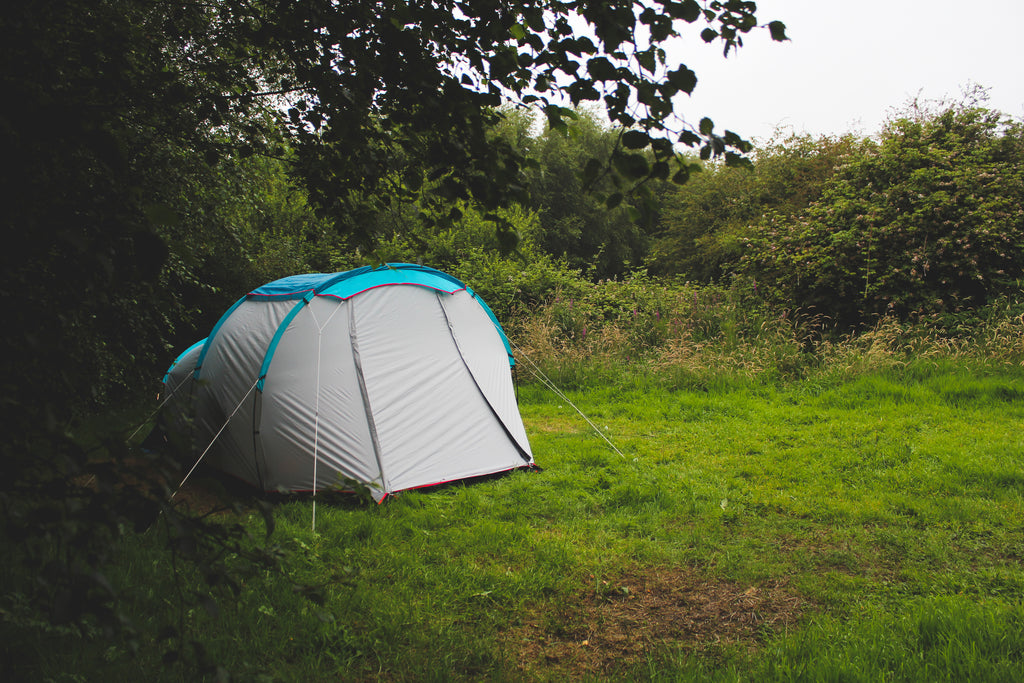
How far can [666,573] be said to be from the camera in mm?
3311

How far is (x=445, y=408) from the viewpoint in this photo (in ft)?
16.4

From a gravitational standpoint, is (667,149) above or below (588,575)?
above

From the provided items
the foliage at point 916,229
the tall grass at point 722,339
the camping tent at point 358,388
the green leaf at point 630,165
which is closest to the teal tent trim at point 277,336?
the camping tent at point 358,388

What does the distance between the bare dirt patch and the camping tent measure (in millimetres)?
1852

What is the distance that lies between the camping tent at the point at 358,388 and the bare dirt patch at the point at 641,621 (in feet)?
6.08

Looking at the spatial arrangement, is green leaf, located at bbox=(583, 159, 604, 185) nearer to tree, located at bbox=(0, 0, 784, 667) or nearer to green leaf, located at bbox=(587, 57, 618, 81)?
tree, located at bbox=(0, 0, 784, 667)

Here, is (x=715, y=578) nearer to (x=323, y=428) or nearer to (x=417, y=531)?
(x=417, y=531)

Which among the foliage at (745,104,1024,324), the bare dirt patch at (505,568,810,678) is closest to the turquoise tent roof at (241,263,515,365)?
the bare dirt patch at (505,568,810,678)

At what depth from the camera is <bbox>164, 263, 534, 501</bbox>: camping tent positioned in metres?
4.55

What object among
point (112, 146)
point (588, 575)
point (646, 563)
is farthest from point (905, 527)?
point (112, 146)

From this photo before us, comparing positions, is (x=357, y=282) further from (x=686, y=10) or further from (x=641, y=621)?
(x=686, y=10)

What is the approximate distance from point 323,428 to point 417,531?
1.23 meters

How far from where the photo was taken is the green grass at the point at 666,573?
8.12 feet

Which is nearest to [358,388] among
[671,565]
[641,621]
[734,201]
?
[671,565]
